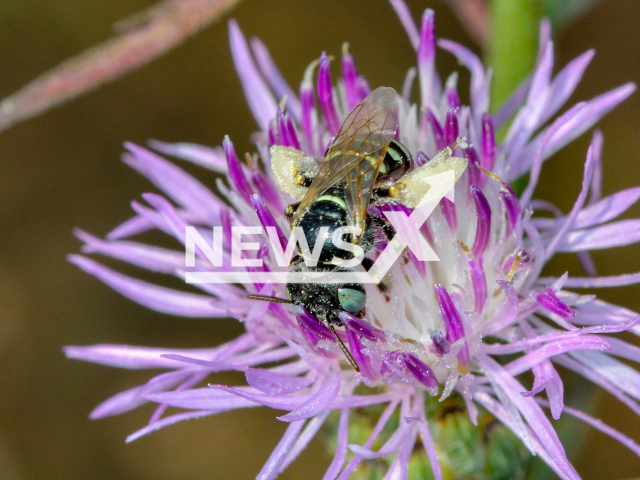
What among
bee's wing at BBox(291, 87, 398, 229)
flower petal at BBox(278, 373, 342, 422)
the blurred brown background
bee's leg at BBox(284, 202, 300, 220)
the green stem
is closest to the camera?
flower petal at BBox(278, 373, 342, 422)

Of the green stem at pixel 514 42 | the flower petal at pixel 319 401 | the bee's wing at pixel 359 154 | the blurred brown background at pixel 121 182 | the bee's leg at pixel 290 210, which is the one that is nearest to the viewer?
the flower petal at pixel 319 401

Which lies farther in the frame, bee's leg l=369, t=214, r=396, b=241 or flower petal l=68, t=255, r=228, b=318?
flower petal l=68, t=255, r=228, b=318

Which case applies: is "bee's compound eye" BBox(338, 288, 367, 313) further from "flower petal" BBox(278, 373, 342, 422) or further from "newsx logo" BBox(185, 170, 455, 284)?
"flower petal" BBox(278, 373, 342, 422)

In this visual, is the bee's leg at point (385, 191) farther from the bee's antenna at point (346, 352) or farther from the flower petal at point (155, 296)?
the flower petal at point (155, 296)

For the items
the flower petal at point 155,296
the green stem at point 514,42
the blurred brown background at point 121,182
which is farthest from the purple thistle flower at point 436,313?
the blurred brown background at point 121,182

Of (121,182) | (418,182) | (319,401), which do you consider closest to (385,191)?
(418,182)

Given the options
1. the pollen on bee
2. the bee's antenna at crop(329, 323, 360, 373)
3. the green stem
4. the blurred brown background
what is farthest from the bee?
the blurred brown background
